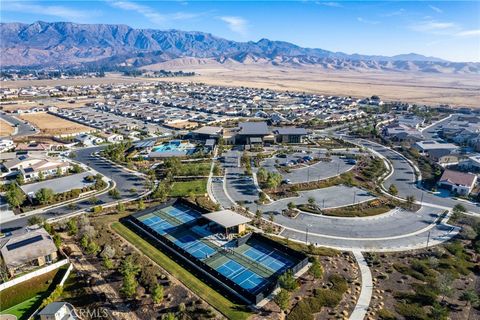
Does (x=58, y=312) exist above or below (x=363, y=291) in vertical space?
above

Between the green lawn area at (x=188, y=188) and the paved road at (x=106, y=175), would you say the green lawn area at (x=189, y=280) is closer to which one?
the paved road at (x=106, y=175)

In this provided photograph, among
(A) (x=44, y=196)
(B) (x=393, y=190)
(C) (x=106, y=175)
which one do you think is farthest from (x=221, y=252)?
(C) (x=106, y=175)

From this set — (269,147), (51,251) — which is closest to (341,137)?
(269,147)

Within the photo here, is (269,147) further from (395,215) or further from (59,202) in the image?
(59,202)

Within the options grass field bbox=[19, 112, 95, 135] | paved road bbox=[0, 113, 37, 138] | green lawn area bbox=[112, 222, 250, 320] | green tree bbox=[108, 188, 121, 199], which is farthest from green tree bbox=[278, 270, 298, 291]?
paved road bbox=[0, 113, 37, 138]

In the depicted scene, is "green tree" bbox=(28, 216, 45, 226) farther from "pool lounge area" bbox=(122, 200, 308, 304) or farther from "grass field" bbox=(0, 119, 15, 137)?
"grass field" bbox=(0, 119, 15, 137)

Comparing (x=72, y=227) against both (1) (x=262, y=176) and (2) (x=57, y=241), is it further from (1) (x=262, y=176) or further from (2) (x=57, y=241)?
(1) (x=262, y=176)
